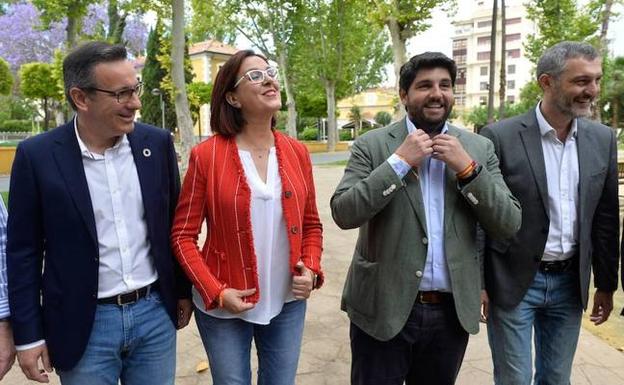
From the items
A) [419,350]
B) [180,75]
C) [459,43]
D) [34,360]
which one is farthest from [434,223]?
[459,43]

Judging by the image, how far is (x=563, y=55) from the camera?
7.66ft

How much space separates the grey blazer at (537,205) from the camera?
2410 mm

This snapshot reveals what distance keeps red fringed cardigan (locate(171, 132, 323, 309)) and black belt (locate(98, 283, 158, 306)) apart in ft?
0.61

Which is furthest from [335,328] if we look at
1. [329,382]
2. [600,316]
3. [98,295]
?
[98,295]

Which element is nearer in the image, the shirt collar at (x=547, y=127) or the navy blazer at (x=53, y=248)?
the navy blazer at (x=53, y=248)

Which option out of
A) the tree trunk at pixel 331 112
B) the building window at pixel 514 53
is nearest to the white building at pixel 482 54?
the building window at pixel 514 53

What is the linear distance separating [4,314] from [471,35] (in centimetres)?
8925

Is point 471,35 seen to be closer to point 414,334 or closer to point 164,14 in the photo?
point 164,14

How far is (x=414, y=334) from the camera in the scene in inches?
85.7

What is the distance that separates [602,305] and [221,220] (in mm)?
2115

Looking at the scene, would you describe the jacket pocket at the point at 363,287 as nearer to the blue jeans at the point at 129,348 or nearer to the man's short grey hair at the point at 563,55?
the blue jeans at the point at 129,348

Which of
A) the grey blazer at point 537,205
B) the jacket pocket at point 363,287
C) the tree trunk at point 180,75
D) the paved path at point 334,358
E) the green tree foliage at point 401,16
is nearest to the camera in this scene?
the jacket pocket at point 363,287

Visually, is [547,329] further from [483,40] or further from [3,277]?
[483,40]

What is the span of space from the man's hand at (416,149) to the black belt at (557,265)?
1013mm
